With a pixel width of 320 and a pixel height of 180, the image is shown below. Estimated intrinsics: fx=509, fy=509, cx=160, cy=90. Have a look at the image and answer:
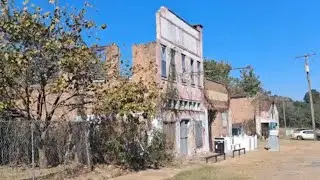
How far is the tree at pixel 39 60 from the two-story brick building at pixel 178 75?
5192 mm

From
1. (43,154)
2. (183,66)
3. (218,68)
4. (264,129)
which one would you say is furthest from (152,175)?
(218,68)

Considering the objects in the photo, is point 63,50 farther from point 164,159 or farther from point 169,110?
point 169,110

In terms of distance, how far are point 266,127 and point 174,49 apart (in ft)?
143

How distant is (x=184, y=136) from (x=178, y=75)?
3.73 meters

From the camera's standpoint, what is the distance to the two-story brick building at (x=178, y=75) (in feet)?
88.3

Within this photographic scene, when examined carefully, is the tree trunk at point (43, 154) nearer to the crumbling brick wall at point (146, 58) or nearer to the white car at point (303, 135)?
the crumbling brick wall at point (146, 58)

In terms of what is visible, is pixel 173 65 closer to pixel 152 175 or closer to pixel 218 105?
pixel 218 105

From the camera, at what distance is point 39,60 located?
60.9 feet

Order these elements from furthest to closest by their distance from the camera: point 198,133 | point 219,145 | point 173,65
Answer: point 219,145, point 198,133, point 173,65

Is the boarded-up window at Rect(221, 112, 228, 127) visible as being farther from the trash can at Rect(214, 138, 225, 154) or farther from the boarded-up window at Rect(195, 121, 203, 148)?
the boarded-up window at Rect(195, 121, 203, 148)

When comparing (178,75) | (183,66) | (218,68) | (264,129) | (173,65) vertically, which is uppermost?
(218,68)

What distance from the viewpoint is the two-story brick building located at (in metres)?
26.9

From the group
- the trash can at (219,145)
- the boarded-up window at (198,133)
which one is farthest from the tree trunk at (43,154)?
the trash can at (219,145)

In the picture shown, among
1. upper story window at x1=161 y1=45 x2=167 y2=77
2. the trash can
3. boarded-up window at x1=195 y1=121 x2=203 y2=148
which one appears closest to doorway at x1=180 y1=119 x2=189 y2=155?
boarded-up window at x1=195 y1=121 x2=203 y2=148
